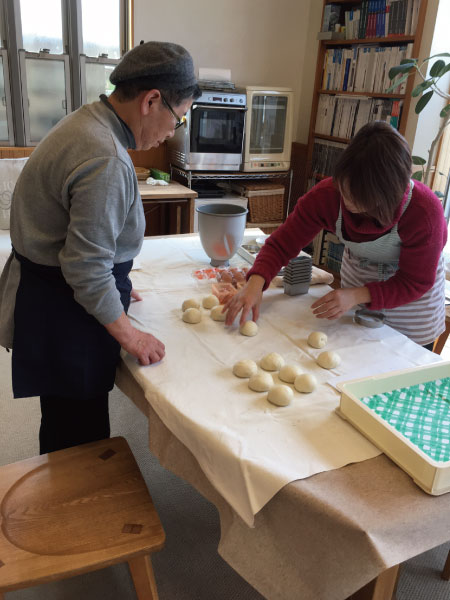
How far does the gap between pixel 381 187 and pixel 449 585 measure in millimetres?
1178

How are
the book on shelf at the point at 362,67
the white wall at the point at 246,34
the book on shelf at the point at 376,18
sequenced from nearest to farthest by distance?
the book on shelf at the point at 376,18, the book on shelf at the point at 362,67, the white wall at the point at 246,34

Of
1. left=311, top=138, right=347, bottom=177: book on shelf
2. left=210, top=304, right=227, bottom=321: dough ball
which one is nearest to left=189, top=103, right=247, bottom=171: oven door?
left=311, top=138, right=347, bottom=177: book on shelf

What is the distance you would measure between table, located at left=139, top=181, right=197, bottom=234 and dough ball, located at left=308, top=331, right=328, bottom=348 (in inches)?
88.8

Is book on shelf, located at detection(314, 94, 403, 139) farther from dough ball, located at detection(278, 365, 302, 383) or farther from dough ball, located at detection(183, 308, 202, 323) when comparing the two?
dough ball, located at detection(278, 365, 302, 383)

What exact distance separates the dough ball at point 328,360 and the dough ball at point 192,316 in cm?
35

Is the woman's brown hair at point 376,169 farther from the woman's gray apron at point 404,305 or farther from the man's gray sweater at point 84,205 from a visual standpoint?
the man's gray sweater at point 84,205

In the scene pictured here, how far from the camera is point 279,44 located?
3.94 meters

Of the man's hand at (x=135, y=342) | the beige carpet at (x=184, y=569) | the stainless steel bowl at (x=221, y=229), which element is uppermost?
the stainless steel bowl at (x=221, y=229)

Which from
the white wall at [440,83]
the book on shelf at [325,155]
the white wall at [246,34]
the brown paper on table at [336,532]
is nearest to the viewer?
the brown paper on table at [336,532]

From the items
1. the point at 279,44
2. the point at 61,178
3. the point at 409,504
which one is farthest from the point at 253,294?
the point at 279,44

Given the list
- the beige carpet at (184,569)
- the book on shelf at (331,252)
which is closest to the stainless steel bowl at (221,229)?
the beige carpet at (184,569)

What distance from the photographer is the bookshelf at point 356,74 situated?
312 cm

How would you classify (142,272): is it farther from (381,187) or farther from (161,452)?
(381,187)

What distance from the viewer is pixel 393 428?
837 mm
